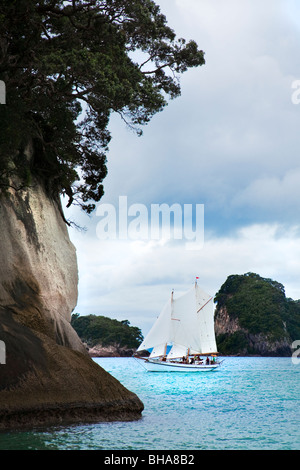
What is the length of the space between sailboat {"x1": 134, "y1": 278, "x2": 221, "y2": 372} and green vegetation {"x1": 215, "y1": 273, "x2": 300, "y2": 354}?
8105 cm

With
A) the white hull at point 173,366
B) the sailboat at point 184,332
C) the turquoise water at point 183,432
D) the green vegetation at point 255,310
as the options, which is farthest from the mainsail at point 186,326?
the green vegetation at point 255,310

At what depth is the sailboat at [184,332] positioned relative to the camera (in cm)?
6378

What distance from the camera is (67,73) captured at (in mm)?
19125

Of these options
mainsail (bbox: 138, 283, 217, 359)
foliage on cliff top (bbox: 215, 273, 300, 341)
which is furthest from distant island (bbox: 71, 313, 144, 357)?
mainsail (bbox: 138, 283, 217, 359)

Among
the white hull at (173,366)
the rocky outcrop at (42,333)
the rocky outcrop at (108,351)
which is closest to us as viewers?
the rocky outcrop at (42,333)

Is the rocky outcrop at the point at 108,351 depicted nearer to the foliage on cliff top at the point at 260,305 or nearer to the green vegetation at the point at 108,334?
the green vegetation at the point at 108,334

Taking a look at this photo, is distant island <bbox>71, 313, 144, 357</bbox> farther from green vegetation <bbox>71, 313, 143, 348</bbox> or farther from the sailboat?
the sailboat

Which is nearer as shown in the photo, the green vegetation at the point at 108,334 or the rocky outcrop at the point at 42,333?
the rocky outcrop at the point at 42,333

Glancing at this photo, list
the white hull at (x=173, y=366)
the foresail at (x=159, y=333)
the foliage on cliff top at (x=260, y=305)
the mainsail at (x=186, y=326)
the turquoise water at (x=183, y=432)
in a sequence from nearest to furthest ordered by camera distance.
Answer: the turquoise water at (x=183, y=432) → the foresail at (x=159, y=333) → the mainsail at (x=186, y=326) → the white hull at (x=173, y=366) → the foliage on cliff top at (x=260, y=305)

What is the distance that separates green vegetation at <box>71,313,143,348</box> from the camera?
478 ft

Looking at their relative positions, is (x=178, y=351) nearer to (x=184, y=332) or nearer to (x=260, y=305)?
(x=184, y=332)

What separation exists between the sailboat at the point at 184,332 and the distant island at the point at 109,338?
3100 inches

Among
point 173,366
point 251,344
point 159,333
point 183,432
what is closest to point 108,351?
point 251,344

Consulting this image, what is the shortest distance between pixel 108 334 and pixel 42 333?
131m
